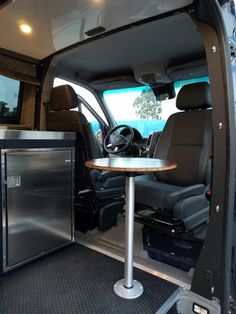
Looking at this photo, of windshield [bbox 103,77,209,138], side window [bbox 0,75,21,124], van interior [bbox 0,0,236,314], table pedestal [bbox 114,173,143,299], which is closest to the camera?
van interior [bbox 0,0,236,314]

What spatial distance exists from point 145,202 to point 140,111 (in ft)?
6.66

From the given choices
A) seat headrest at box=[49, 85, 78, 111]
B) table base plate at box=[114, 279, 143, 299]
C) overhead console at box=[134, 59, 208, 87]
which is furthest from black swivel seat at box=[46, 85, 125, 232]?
overhead console at box=[134, 59, 208, 87]

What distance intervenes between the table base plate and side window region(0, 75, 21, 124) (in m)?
2.06

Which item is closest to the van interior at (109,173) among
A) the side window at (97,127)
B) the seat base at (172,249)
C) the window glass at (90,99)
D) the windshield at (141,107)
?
the seat base at (172,249)

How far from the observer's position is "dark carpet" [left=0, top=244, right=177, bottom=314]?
4.56ft

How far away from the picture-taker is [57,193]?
205 centimetres

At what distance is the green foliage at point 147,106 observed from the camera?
3.42m

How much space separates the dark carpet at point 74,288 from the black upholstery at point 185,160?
511 millimetres

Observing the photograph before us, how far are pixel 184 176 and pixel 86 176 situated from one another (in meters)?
0.96

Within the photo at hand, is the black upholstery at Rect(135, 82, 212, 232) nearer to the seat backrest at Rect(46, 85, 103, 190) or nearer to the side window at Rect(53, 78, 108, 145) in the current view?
the seat backrest at Rect(46, 85, 103, 190)

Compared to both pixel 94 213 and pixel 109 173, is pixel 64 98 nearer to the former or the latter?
pixel 109 173

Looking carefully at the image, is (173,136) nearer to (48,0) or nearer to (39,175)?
(39,175)

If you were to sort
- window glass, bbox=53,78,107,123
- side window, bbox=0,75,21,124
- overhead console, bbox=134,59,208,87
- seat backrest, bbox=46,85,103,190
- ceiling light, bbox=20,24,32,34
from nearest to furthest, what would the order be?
ceiling light, bbox=20,24,32,34
seat backrest, bbox=46,85,103,190
side window, bbox=0,75,21,124
overhead console, bbox=134,59,208,87
window glass, bbox=53,78,107,123

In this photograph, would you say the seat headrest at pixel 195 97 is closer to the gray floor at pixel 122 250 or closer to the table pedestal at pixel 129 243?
the table pedestal at pixel 129 243
